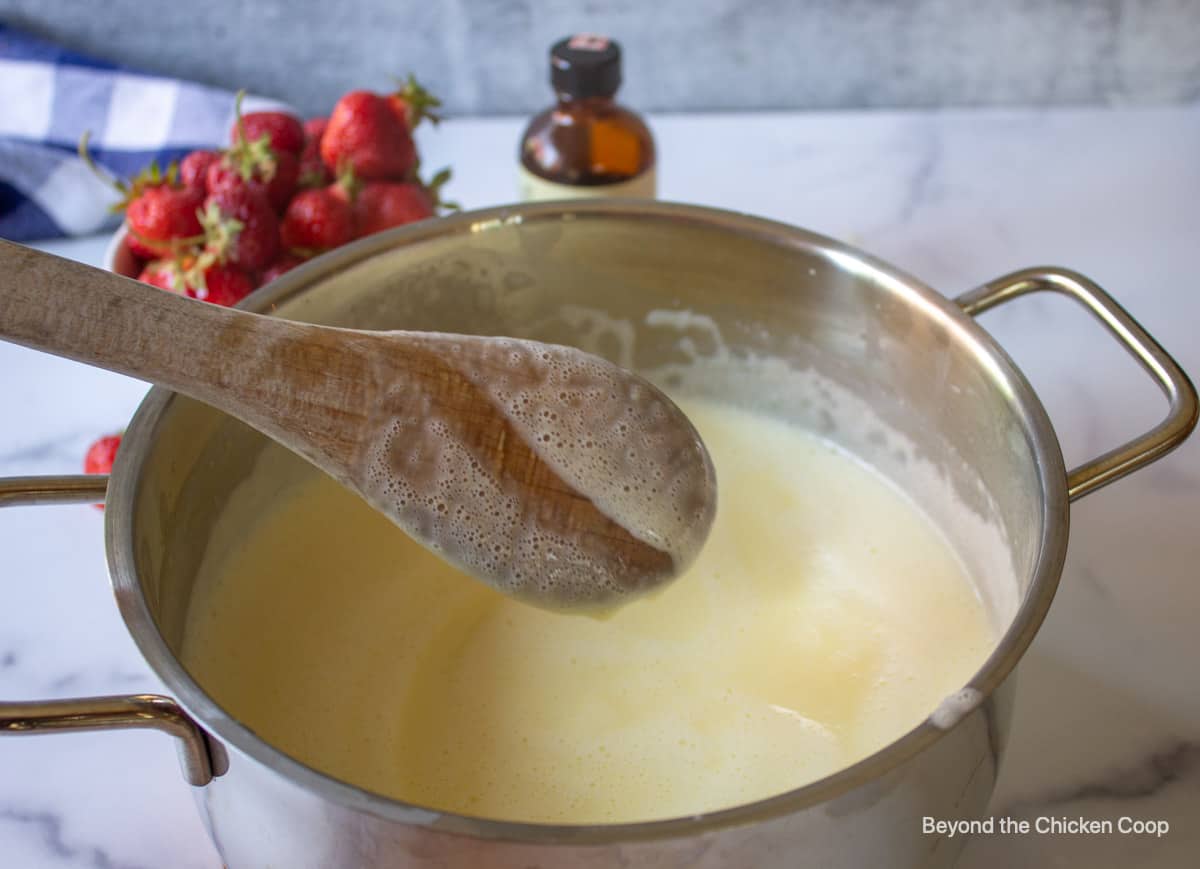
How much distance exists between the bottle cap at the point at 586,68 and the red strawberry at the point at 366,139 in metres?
0.16

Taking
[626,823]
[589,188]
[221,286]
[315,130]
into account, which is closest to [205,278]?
[221,286]

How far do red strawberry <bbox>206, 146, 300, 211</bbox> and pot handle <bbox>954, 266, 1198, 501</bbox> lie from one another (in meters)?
0.62

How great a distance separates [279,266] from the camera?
44.8 inches

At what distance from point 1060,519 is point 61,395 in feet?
2.99

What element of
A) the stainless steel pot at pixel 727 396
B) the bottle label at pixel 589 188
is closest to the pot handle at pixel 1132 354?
the stainless steel pot at pixel 727 396

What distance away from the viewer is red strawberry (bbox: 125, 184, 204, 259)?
1100 mm

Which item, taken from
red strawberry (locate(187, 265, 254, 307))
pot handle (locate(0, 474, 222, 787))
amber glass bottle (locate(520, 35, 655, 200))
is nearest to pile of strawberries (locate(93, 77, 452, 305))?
red strawberry (locate(187, 265, 254, 307))

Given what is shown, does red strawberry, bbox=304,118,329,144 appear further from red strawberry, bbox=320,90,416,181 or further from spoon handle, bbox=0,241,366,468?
spoon handle, bbox=0,241,366,468

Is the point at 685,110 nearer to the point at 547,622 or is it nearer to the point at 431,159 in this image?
the point at 431,159

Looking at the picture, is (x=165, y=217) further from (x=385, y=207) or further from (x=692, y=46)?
(x=692, y=46)

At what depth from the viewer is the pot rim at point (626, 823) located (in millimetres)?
530

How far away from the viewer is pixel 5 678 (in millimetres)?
918

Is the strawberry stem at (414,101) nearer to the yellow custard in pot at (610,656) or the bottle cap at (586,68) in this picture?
the bottle cap at (586,68)

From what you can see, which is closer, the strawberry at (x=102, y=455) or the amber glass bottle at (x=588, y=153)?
the strawberry at (x=102, y=455)
